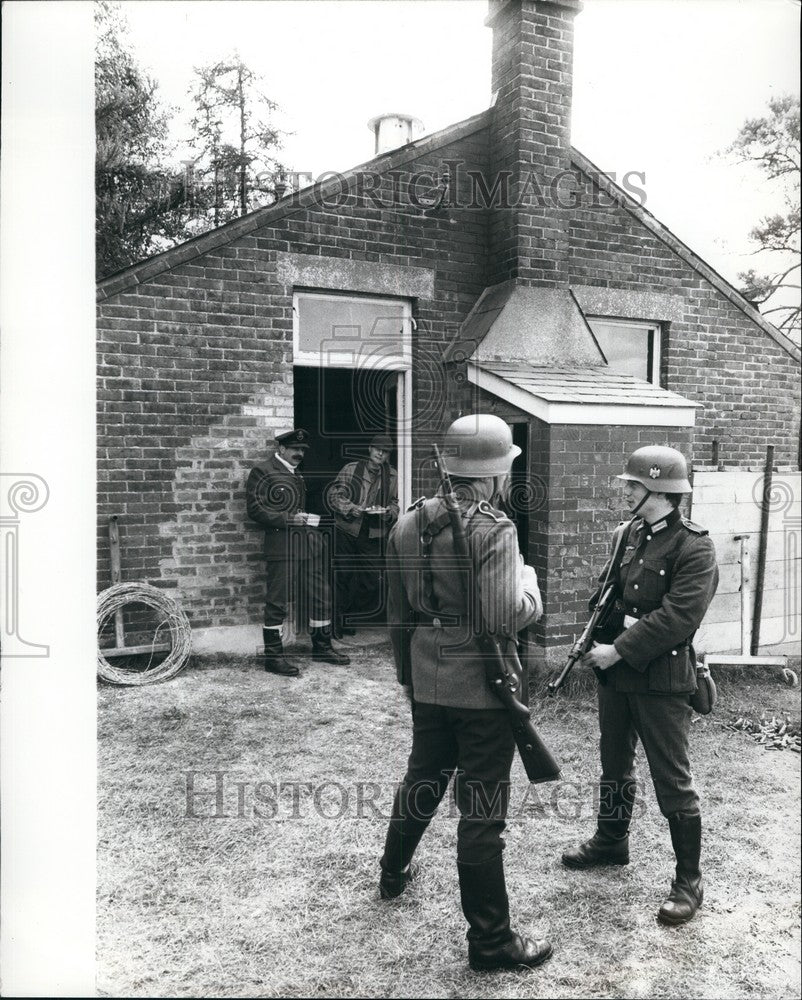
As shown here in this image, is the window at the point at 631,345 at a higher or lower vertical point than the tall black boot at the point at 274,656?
higher

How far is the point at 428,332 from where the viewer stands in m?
6.90

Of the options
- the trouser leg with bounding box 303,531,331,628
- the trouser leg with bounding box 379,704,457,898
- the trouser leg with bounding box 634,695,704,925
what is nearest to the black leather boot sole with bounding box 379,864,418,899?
the trouser leg with bounding box 379,704,457,898

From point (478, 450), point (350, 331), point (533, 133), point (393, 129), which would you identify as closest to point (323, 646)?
point (350, 331)

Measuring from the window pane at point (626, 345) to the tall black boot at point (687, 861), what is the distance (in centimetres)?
508

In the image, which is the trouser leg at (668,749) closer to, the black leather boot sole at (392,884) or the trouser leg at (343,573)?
the black leather boot sole at (392,884)

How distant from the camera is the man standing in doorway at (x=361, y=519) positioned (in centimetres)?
727

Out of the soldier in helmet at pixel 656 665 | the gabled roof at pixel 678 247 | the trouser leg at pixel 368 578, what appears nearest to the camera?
the soldier in helmet at pixel 656 665

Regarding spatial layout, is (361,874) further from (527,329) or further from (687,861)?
(527,329)

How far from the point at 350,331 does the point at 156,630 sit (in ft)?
9.89

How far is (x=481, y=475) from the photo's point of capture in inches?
121

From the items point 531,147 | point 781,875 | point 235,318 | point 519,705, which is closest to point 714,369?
point 531,147

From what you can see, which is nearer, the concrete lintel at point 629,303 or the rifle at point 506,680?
the rifle at point 506,680

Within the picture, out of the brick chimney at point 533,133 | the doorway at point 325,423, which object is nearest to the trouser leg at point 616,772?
the brick chimney at point 533,133

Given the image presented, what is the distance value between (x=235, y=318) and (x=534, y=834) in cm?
446
